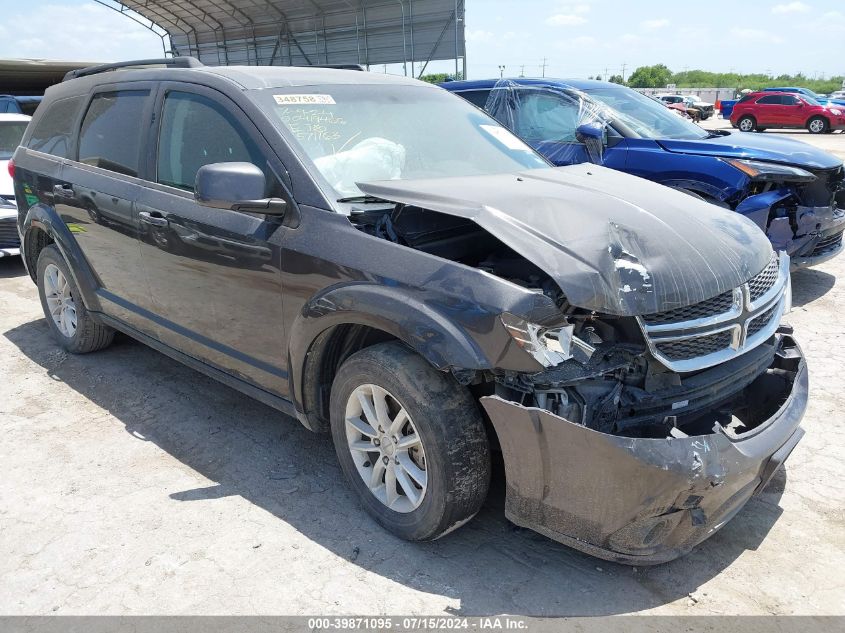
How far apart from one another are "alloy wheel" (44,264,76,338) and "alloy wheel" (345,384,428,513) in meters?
3.02

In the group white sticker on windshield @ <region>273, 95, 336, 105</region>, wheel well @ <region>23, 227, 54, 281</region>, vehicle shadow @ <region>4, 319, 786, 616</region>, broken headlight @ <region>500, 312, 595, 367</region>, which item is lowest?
vehicle shadow @ <region>4, 319, 786, 616</region>

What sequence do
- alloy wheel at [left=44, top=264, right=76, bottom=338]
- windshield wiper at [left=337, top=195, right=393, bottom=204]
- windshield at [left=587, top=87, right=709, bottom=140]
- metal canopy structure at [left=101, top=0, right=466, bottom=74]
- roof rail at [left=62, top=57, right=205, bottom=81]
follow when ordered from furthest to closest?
metal canopy structure at [left=101, top=0, right=466, bottom=74] → windshield at [left=587, top=87, right=709, bottom=140] → alloy wheel at [left=44, top=264, right=76, bottom=338] → roof rail at [left=62, top=57, right=205, bottom=81] → windshield wiper at [left=337, top=195, right=393, bottom=204]

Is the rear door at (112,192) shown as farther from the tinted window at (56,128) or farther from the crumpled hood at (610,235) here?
the crumpled hood at (610,235)

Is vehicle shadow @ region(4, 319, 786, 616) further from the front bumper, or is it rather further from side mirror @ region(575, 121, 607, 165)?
side mirror @ region(575, 121, 607, 165)

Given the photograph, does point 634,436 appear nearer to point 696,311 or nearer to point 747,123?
point 696,311

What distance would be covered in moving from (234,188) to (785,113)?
2900 cm

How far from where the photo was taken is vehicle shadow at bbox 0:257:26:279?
7664 millimetres

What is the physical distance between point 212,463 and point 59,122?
2.95 m

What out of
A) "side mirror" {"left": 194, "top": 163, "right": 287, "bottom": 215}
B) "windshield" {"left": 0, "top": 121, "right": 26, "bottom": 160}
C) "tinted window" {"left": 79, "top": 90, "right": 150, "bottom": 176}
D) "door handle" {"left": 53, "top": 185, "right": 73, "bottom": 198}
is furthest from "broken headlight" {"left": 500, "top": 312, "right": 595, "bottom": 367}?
"windshield" {"left": 0, "top": 121, "right": 26, "bottom": 160}

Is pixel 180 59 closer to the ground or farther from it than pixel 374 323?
farther from it

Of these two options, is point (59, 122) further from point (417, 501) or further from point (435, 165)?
point (417, 501)

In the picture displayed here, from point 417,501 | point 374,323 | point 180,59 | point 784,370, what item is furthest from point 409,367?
point 180,59

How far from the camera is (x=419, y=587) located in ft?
8.45

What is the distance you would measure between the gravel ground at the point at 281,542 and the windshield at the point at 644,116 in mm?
3514
